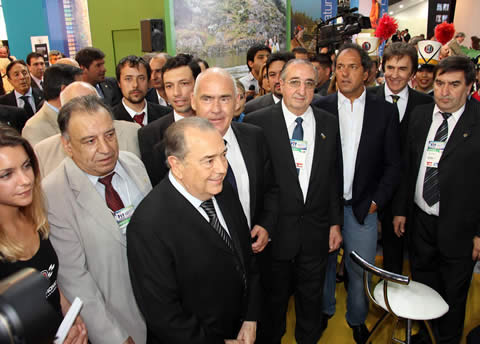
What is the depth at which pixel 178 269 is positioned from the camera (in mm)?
1522

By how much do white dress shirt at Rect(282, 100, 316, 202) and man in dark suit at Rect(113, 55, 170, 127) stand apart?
153cm

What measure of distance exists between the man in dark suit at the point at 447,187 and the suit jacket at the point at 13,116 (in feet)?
13.2

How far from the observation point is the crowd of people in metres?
1.52

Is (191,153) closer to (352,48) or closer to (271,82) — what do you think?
(352,48)

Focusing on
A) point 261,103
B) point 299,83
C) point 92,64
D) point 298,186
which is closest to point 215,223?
point 298,186

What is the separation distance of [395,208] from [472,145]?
0.72 metres

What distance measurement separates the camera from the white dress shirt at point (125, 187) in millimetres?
1881

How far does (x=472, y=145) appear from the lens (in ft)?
7.96

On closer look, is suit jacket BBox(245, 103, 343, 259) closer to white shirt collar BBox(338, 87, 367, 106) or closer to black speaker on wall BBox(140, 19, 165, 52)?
white shirt collar BBox(338, 87, 367, 106)

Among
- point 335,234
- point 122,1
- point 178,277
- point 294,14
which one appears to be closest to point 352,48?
point 335,234

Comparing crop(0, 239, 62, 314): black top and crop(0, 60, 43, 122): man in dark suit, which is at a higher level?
crop(0, 60, 43, 122): man in dark suit

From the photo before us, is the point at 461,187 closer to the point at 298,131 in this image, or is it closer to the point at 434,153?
the point at 434,153

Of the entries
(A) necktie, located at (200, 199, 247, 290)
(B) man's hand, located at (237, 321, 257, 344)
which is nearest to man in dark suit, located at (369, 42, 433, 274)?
(B) man's hand, located at (237, 321, 257, 344)

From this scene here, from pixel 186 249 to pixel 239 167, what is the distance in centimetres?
80
